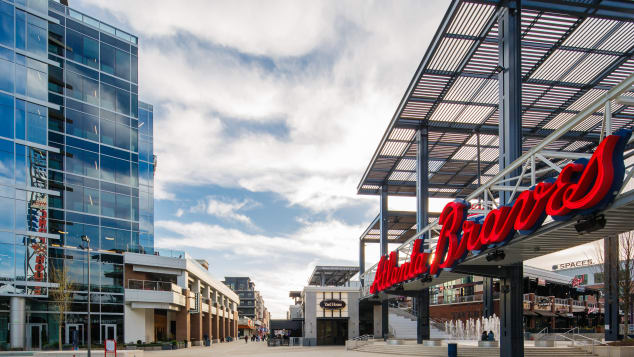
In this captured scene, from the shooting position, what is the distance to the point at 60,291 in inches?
1750

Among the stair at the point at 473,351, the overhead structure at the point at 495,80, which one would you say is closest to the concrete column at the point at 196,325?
the overhead structure at the point at 495,80

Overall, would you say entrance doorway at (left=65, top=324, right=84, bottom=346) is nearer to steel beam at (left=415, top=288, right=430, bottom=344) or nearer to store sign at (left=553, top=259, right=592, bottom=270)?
steel beam at (left=415, top=288, right=430, bottom=344)

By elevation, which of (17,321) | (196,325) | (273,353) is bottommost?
(196,325)

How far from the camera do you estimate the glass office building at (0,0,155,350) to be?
42781mm

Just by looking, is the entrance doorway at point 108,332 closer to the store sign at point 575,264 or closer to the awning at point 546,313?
the awning at point 546,313

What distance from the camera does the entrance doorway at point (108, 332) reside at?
4769 centimetres

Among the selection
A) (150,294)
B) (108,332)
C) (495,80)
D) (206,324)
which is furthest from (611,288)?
(206,324)

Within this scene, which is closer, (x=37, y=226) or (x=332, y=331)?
(x=37, y=226)

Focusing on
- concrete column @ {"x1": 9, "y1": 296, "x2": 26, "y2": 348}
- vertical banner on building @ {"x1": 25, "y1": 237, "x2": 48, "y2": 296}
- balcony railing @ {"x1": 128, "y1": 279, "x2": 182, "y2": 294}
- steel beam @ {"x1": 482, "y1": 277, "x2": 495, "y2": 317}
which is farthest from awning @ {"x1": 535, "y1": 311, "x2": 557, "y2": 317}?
concrete column @ {"x1": 9, "y1": 296, "x2": 26, "y2": 348}

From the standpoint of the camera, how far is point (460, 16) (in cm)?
2573

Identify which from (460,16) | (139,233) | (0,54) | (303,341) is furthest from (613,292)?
(0,54)

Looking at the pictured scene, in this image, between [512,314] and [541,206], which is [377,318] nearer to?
[512,314]

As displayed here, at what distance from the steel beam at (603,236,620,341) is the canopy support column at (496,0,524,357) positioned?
40.6 feet

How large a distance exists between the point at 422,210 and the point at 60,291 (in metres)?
30.1
